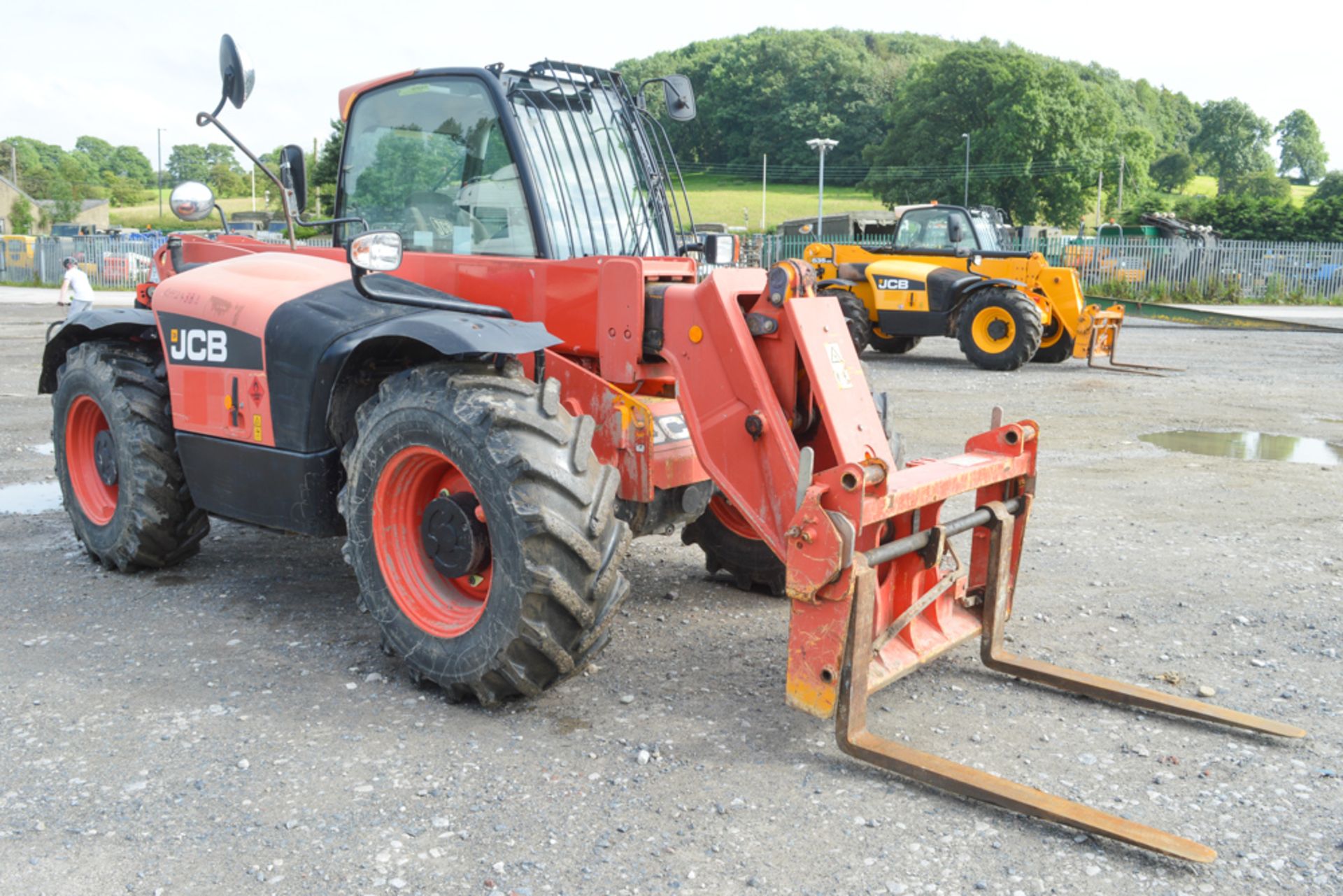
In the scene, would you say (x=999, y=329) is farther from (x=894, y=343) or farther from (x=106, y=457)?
(x=106, y=457)

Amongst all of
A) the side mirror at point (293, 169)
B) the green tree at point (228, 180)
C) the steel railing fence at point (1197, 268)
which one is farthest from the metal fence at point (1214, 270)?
the green tree at point (228, 180)

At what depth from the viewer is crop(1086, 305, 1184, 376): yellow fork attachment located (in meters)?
15.8

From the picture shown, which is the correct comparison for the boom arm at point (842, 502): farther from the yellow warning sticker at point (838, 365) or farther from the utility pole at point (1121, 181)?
the utility pole at point (1121, 181)

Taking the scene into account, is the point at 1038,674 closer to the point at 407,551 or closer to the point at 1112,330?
the point at 407,551

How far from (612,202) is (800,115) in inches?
3767

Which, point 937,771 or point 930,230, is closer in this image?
point 937,771

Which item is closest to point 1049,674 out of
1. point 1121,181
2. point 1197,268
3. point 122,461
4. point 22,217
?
point 122,461

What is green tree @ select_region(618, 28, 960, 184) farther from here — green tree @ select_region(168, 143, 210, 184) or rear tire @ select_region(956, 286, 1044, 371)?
rear tire @ select_region(956, 286, 1044, 371)

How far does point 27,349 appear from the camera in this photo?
17391mm

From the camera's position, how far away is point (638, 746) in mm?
3898

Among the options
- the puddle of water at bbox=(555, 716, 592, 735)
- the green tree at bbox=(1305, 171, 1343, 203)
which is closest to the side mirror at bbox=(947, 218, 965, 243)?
the puddle of water at bbox=(555, 716, 592, 735)

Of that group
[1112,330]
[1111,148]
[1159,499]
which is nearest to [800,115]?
[1111,148]

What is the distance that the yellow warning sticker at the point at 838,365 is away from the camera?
4285mm

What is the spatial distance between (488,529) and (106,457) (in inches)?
108
